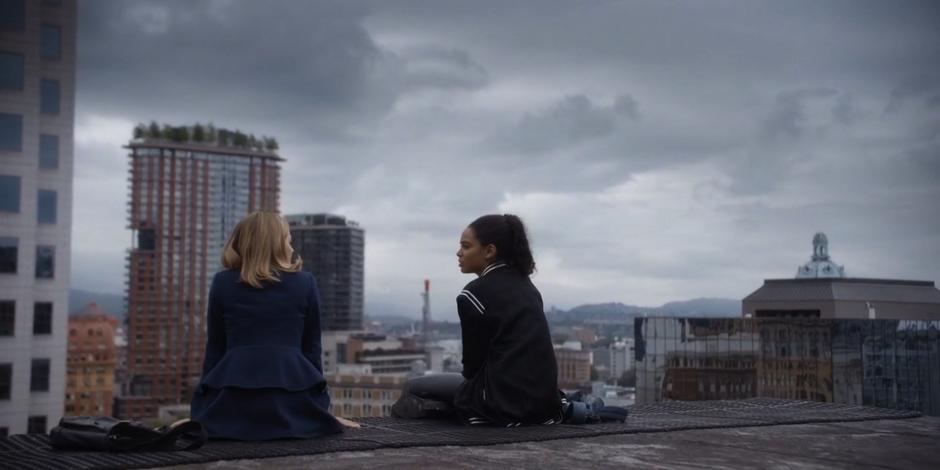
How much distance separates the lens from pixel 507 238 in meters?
6.09

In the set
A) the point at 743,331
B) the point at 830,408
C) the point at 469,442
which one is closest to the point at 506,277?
the point at 469,442

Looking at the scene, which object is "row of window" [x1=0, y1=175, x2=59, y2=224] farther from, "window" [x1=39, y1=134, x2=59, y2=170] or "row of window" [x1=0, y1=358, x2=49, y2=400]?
"row of window" [x1=0, y1=358, x2=49, y2=400]

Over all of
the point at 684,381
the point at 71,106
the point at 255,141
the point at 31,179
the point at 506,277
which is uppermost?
the point at 255,141

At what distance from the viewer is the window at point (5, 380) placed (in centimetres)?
3062

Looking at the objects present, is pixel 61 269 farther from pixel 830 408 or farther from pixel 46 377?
pixel 830 408

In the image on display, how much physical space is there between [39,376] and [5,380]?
51.8 inches

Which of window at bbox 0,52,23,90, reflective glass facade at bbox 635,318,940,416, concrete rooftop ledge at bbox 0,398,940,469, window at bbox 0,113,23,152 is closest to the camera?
concrete rooftop ledge at bbox 0,398,940,469

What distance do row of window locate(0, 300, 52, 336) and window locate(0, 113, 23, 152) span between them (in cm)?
490

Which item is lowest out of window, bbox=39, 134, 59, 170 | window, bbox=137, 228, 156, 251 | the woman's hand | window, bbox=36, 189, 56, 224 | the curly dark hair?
the woman's hand

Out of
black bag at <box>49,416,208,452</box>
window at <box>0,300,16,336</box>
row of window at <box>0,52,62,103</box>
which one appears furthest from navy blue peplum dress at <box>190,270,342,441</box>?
row of window at <box>0,52,62,103</box>

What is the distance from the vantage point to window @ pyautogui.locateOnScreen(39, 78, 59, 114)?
32.3m

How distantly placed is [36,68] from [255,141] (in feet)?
410

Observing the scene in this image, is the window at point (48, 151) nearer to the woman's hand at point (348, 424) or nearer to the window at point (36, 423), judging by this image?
the window at point (36, 423)

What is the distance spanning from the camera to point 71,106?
33562mm
